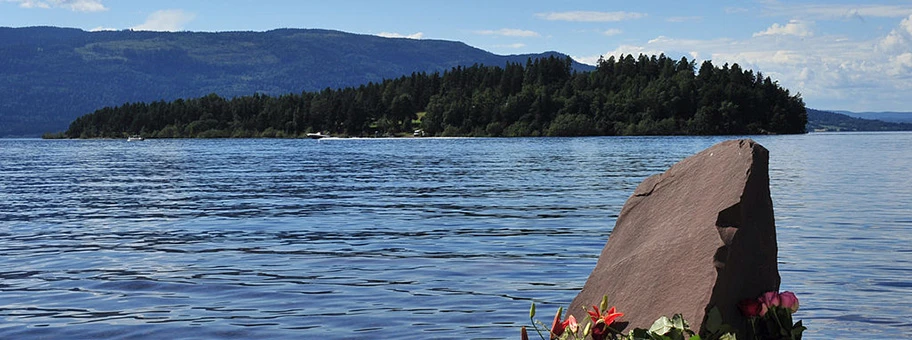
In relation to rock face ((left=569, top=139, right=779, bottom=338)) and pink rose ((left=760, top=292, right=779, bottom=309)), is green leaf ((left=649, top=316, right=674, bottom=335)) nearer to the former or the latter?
rock face ((left=569, top=139, right=779, bottom=338))

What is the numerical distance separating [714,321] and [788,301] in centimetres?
82

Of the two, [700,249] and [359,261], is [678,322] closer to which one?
[700,249]

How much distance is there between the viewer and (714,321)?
28.5 ft

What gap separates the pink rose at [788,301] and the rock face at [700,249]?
350 mm

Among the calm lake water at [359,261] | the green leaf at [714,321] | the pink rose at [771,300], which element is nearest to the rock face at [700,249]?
the green leaf at [714,321]

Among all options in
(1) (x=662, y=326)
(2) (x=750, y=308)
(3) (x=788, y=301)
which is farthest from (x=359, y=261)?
(1) (x=662, y=326)

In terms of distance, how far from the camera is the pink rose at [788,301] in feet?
29.6

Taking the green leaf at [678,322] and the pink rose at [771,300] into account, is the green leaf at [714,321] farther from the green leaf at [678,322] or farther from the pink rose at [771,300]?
the pink rose at [771,300]

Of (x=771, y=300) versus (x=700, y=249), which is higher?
(x=700, y=249)

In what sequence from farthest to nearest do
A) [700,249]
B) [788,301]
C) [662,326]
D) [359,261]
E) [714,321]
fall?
[359,261], [700,249], [788,301], [714,321], [662,326]

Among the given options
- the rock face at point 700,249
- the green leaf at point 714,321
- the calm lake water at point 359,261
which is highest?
the rock face at point 700,249

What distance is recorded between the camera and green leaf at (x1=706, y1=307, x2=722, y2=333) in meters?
8.67

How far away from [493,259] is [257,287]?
5160 mm


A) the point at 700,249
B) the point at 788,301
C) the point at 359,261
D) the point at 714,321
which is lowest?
the point at 359,261
